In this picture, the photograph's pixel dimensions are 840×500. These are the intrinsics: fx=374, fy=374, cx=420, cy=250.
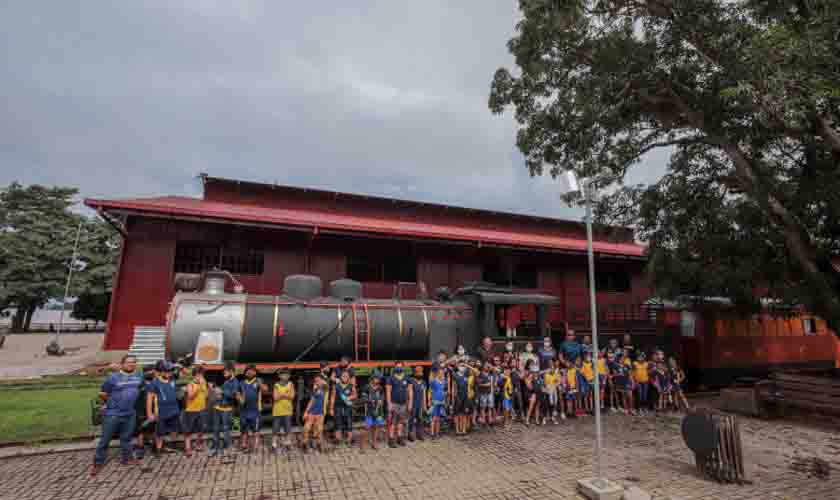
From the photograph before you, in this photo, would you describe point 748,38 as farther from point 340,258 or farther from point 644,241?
point 340,258

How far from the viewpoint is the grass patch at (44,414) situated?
7.57m

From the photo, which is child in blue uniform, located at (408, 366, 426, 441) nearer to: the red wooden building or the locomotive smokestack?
the locomotive smokestack

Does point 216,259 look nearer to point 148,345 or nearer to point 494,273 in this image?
point 148,345

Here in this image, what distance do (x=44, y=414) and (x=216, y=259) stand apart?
6271 millimetres

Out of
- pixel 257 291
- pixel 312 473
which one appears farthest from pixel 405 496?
pixel 257 291

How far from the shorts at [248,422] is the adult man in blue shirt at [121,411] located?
170 cm

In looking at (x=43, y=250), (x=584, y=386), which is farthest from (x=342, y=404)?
(x=43, y=250)

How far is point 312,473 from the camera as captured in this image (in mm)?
6234

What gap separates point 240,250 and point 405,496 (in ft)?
37.0

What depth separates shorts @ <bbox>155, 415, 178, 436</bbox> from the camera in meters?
7.00

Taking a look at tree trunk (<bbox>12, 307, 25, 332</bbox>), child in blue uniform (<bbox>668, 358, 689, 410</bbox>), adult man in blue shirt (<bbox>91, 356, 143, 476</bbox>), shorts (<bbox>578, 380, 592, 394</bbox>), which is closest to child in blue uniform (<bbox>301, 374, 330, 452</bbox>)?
adult man in blue shirt (<bbox>91, 356, 143, 476</bbox>)

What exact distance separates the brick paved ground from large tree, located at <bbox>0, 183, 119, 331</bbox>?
111ft

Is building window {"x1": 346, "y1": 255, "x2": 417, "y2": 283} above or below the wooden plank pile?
above

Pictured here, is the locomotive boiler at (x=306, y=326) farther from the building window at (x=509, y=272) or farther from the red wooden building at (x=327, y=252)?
the building window at (x=509, y=272)
